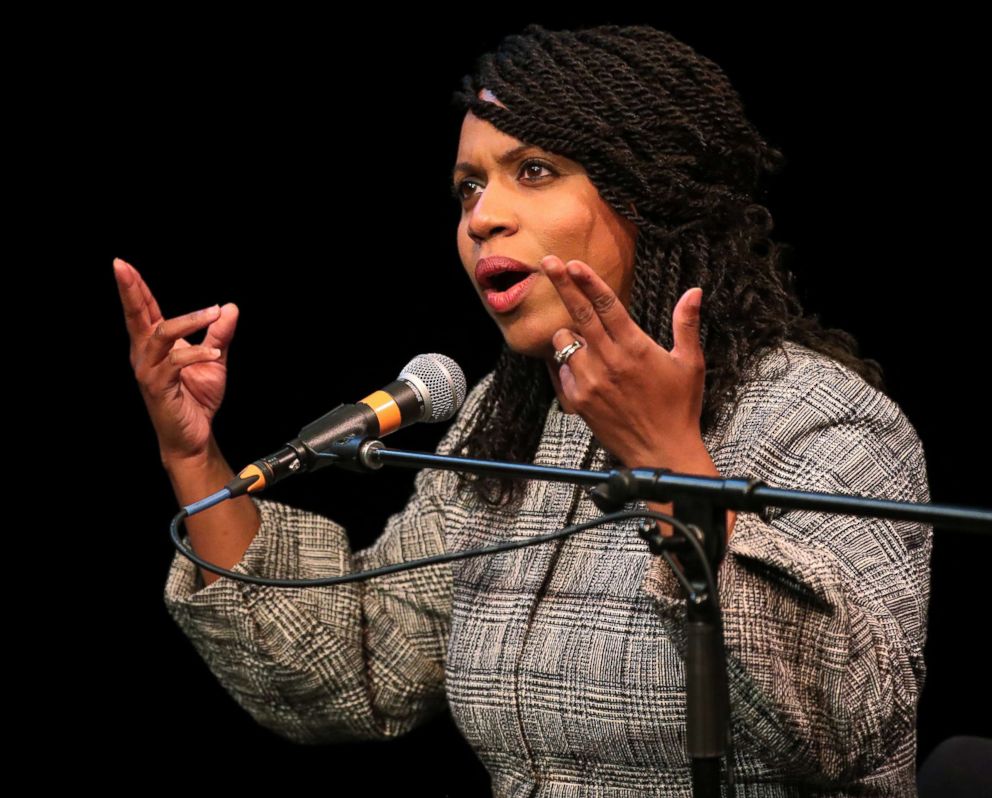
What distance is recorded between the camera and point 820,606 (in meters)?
1.71

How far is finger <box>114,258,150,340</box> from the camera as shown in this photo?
82.6 inches

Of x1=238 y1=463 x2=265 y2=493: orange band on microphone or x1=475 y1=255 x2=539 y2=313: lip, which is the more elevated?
x1=475 y1=255 x2=539 y2=313: lip

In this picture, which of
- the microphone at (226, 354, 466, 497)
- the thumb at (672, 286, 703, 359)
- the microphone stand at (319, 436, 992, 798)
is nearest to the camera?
the microphone stand at (319, 436, 992, 798)

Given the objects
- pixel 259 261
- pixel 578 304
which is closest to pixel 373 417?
pixel 578 304

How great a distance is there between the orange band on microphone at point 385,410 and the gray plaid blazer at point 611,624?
364mm

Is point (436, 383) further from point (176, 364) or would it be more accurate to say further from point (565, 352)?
point (176, 364)

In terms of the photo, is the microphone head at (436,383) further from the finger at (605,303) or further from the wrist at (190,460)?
the wrist at (190,460)

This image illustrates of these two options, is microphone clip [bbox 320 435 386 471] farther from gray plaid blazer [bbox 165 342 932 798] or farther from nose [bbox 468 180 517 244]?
nose [bbox 468 180 517 244]

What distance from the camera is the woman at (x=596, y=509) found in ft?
5.59

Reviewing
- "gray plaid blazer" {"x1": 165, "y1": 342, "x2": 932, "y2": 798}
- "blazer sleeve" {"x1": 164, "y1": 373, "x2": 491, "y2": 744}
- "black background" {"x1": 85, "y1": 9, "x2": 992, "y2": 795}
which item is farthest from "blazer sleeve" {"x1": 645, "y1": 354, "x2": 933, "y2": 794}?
"black background" {"x1": 85, "y1": 9, "x2": 992, "y2": 795}

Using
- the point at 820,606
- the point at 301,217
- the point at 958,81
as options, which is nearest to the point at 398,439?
the point at 301,217

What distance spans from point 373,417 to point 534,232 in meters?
0.47

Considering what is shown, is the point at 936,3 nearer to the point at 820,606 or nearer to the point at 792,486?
the point at 792,486

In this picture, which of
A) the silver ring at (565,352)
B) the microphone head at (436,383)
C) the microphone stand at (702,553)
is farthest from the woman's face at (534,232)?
the microphone stand at (702,553)
